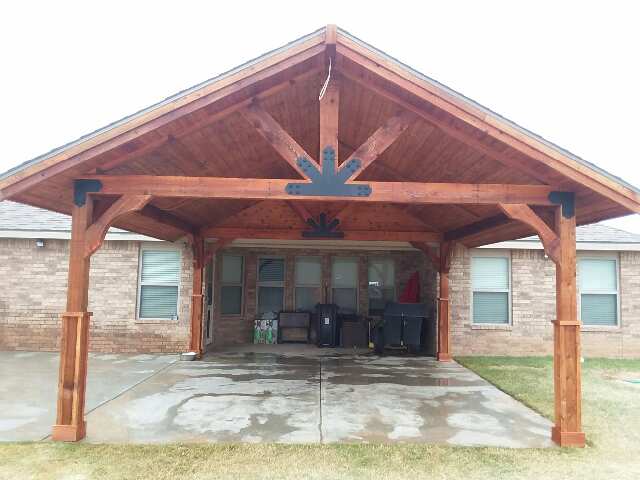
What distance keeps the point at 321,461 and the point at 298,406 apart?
1.92 metres

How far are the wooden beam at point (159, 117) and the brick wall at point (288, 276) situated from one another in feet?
26.1

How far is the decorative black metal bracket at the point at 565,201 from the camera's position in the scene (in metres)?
5.36

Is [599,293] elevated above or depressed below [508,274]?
below

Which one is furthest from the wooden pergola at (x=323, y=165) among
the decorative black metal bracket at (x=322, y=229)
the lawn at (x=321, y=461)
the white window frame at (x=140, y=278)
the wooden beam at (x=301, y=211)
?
the white window frame at (x=140, y=278)

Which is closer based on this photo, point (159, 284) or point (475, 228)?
point (475, 228)

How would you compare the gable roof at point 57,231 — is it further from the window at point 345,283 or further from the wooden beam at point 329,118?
the wooden beam at point 329,118

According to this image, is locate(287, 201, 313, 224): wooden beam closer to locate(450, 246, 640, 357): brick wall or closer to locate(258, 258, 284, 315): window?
locate(258, 258, 284, 315): window

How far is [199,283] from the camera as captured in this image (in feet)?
33.9

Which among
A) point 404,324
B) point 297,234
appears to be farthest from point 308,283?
point 297,234

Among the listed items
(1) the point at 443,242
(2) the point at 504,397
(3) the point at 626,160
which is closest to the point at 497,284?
(1) the point at 443,242

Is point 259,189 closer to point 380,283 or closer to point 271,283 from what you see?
point 271,283

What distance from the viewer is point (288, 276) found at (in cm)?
1312

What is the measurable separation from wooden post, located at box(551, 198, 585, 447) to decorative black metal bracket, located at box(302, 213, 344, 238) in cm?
490

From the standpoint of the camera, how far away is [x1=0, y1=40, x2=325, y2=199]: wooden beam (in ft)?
16.0
